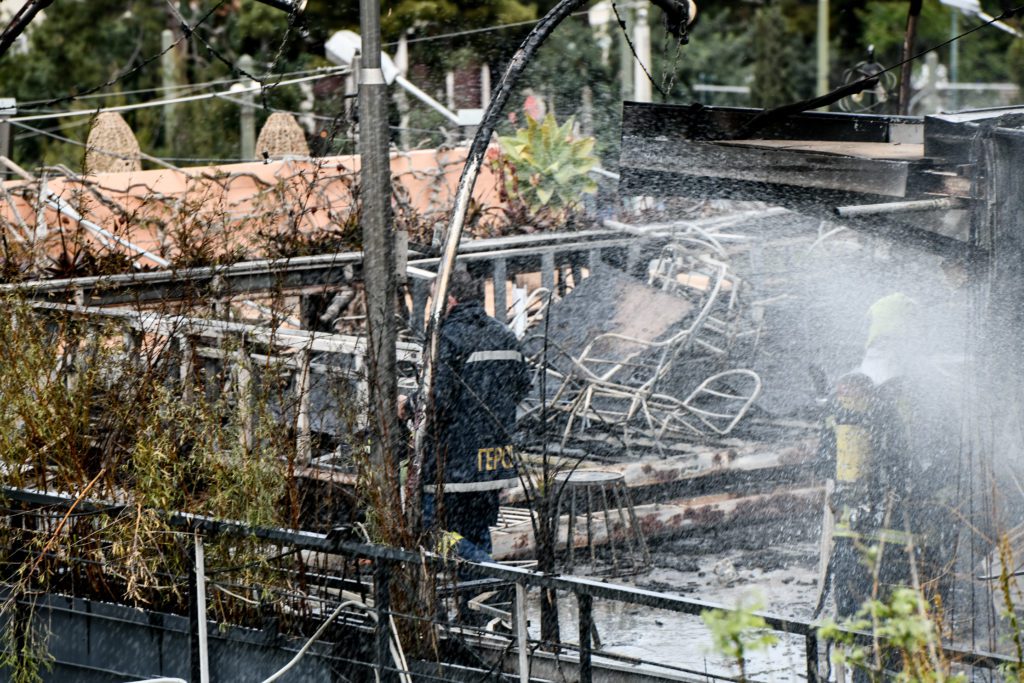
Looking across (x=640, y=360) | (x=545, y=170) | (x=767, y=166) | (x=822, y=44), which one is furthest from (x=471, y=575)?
(x=822, y=44)

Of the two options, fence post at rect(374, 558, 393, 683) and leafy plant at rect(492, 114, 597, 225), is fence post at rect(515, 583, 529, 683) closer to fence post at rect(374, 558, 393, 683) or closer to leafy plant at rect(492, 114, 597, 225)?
fence post at rect(374, 558, 393, 683)

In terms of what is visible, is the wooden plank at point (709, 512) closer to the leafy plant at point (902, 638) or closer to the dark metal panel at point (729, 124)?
the dark metal panel at point (729, 124)

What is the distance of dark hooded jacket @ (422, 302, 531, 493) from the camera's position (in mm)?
7172

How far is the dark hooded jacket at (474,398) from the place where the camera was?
717 cm

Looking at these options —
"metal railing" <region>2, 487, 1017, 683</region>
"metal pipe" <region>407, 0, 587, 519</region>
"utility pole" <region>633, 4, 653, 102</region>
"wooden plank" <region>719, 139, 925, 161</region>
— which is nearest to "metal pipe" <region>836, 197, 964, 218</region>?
"wooden plank" <region>719, 139, 925, 161</region>

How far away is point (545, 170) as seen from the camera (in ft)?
41.4

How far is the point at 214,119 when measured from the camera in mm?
24562

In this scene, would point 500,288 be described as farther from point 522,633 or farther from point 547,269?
point 522,633

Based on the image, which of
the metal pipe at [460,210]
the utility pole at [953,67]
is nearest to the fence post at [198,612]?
the metal pipe at [460,210]

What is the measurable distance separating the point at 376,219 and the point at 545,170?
21.6 ft

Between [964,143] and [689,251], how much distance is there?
464cm

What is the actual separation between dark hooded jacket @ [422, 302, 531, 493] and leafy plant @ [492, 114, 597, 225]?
5229 millimetres

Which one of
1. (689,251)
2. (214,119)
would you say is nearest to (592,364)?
(689,251)

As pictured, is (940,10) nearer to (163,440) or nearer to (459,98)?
(459,98)
